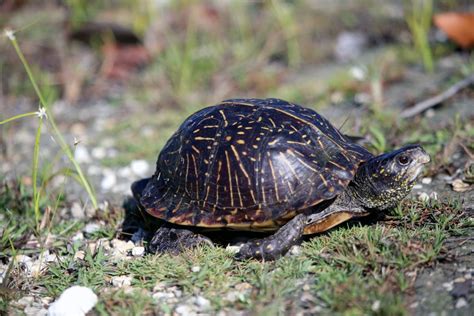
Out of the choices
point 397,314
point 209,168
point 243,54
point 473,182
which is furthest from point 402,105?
point 397,314

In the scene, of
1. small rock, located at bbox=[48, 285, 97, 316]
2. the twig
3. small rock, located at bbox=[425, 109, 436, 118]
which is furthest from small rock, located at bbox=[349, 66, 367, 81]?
small rock, located at bbox=[48, 285, 97, 316]

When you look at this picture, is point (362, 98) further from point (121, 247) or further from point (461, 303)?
point (461, 303)

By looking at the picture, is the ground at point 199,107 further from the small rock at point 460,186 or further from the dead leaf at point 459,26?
the dead leaf at point 459,26

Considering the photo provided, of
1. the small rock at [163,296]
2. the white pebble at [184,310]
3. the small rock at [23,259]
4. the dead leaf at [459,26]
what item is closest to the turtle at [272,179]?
the small rock at [163,296]

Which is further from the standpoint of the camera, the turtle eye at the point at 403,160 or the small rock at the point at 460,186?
the small rock at the point at 460,186

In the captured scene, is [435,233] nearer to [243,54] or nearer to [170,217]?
[170,217]

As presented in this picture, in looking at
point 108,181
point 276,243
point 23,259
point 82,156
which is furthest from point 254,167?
point 82,156
